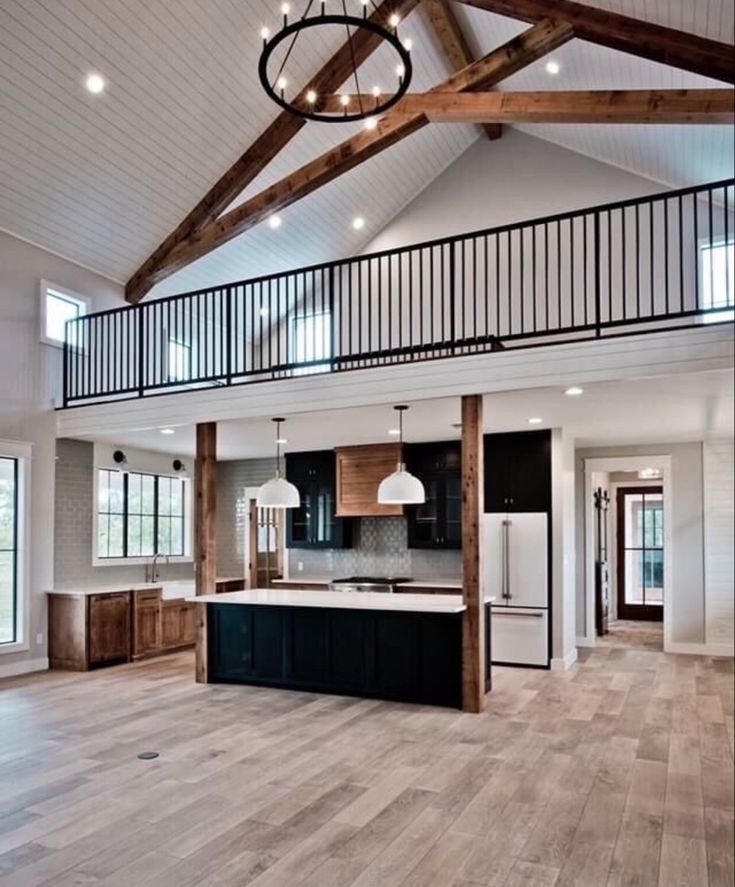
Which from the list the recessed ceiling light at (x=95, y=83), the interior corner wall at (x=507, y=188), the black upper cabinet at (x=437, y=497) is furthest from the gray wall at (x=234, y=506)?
the recessed ceiling light at (x=95, y=83)

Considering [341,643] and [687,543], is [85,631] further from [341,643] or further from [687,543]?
[687,543]

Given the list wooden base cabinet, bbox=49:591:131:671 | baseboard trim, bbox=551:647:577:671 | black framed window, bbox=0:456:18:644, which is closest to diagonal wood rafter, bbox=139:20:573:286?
black framed window, bbox=0:456:18:644

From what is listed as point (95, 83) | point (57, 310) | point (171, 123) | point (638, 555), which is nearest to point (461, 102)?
point (171, 123)

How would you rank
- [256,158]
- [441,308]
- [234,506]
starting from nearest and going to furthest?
[256,158] < [441,308] < [234,506]

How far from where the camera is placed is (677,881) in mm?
3053

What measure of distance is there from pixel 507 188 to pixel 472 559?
546 centimetres

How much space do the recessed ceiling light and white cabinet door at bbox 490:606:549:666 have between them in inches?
246

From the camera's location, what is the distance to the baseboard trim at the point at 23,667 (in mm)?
7270

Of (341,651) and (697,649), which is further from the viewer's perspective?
(697,649)

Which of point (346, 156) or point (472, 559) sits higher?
point (346, 156)

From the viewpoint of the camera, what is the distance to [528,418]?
7.11 meters

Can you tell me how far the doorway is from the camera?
10031mm

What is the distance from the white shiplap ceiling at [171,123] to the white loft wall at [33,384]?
0.27 m

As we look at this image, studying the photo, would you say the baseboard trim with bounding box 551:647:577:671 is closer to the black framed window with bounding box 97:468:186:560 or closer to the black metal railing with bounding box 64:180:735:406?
the black metal railing with bounding box 64:180:735:406
